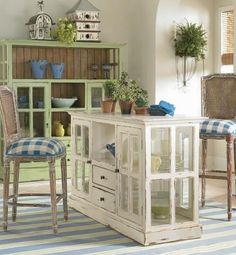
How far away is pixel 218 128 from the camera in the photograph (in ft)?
14.8

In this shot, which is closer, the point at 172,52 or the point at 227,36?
the point at 172,52

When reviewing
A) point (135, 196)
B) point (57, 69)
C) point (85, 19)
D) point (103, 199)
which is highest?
point (85, 19)

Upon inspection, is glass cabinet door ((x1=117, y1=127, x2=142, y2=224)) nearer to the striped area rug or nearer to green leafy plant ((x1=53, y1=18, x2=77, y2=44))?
the striped area rug

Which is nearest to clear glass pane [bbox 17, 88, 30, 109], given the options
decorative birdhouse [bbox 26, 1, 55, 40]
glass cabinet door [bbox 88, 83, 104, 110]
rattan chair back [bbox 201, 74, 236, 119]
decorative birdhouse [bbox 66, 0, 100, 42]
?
decorative birdhouse [bbox 26, 1, 55, 40]

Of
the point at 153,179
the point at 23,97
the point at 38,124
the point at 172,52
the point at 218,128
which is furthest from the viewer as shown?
the point at 172,52

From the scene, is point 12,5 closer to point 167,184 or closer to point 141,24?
point 141,24

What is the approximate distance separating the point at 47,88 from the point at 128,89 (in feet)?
6.44

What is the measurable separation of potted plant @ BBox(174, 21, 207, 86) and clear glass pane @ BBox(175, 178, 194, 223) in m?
2.90

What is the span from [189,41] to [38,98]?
6.28 ft

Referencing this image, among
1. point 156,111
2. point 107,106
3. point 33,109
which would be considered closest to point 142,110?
point 156,111

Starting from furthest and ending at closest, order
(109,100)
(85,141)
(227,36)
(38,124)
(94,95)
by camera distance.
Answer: (227,36) < (94,95) < (38,124) < (85,141) < (109,100)

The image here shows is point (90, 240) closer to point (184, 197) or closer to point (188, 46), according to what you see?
point (184, 197)

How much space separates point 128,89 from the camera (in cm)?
446

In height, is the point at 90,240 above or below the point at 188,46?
below
